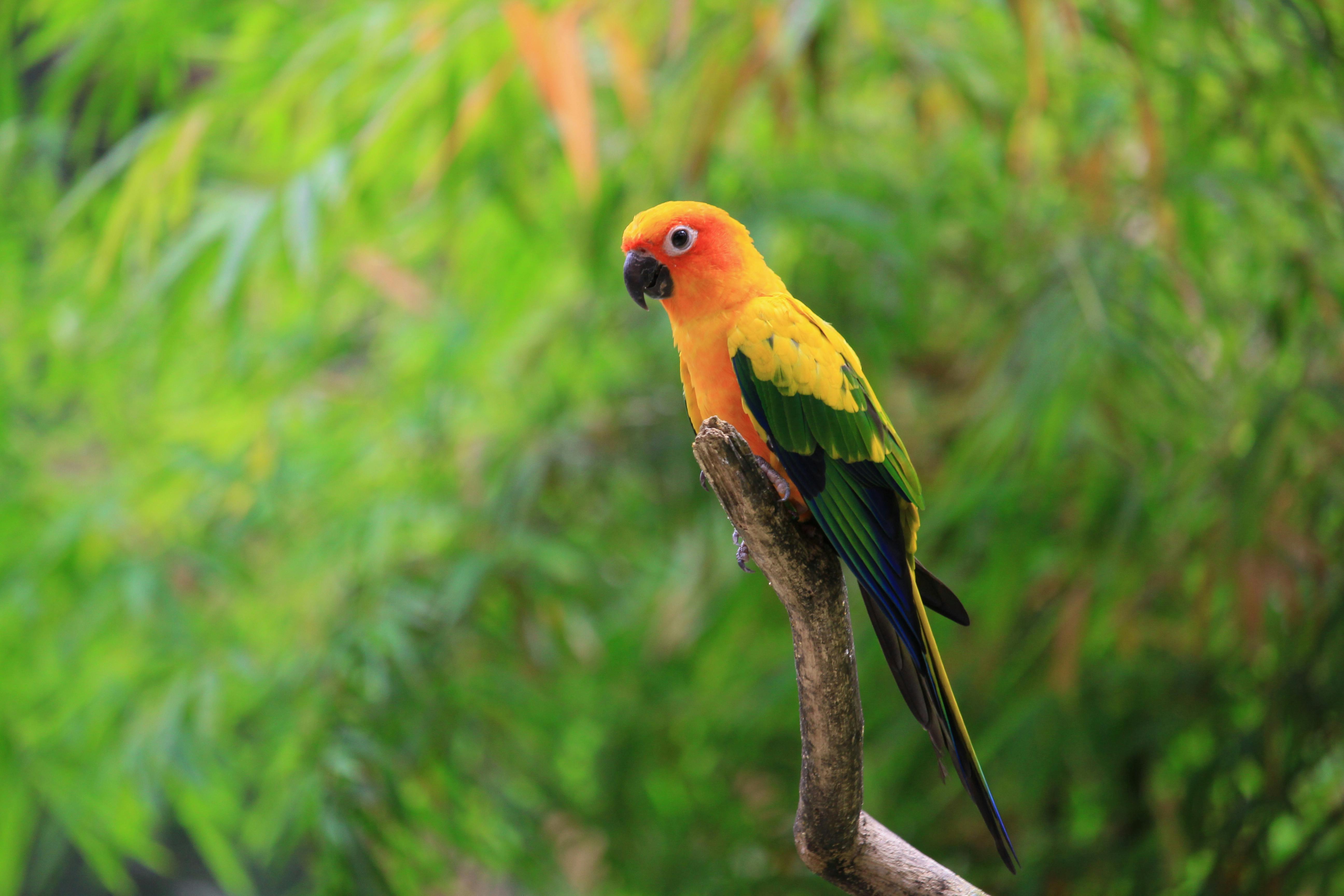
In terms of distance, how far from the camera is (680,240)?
0.94 metres

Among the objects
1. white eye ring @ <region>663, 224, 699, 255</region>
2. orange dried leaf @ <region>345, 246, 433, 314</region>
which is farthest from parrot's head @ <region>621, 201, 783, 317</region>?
orange dried leaf @ <region>345, 246, 433, 314</region>

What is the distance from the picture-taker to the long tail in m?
0.73

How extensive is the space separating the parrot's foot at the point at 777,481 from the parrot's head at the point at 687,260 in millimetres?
163

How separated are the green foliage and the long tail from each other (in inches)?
33.9

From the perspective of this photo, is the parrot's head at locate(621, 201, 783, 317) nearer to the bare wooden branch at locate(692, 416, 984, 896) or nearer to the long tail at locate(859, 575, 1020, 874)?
the bare wooden branch at locate(692, 416, 984, 896)

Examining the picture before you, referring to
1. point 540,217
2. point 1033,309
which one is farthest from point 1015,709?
point 540,217

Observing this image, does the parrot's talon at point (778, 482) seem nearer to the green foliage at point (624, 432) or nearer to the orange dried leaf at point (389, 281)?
the green foliage at point (624, 432)

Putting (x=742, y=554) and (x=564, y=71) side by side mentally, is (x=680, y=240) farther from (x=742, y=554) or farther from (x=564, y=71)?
(x=564, y=71)

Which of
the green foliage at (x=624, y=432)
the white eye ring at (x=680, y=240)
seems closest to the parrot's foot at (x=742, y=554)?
the white eye ring at (x=680, y=240)

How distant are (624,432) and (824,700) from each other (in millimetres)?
1442

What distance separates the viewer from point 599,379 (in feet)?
7.86

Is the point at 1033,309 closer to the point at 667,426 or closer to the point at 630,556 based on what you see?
the point at 667,426

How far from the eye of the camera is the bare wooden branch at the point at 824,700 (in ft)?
2.91

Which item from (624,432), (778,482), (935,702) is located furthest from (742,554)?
(624,432)
